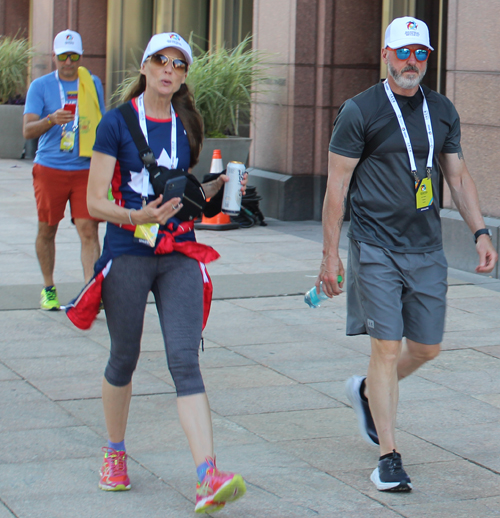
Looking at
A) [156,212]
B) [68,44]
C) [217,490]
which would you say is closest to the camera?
[217,490]

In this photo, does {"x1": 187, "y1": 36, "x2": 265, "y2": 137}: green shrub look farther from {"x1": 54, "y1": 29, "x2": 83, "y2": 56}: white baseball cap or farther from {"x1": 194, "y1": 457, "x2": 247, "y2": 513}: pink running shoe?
{"x1": 194, "y1": 457, "x2": 247, "y2": 513}: pink running shoe

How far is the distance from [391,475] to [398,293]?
31.1 inches

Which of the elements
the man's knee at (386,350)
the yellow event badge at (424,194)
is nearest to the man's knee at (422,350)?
the man's knee at (386,350)

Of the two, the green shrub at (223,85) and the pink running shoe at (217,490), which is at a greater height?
the green shrub at (223,85)

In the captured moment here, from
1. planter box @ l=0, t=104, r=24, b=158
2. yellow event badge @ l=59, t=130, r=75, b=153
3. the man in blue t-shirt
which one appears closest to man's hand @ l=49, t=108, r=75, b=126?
the man in blue t-shirt

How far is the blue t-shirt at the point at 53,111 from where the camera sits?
716 centimetres

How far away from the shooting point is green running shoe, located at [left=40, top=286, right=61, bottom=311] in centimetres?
732

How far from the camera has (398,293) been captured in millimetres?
4266

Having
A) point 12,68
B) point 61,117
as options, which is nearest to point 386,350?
point 61,117

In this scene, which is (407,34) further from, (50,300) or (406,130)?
(50,300)

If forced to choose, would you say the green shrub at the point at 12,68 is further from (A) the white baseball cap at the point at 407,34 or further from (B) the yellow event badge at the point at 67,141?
(A) the white baseball cap at the point at 407,34

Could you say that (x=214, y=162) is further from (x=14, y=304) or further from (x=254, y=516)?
(x=254, y=516)

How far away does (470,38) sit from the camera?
9102 millimetres

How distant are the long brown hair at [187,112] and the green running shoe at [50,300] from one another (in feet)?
11.3
